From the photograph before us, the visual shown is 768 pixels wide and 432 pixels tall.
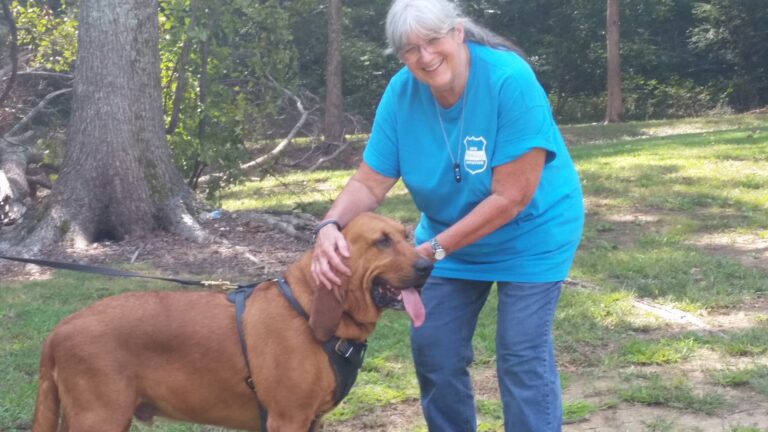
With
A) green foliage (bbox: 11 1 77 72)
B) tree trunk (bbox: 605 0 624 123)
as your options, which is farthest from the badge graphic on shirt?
tree trunk (bbox: 605 0 624 123)

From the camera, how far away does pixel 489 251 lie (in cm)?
397

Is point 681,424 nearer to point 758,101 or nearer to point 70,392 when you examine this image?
point 70,392

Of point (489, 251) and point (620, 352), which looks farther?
point (620, 352)

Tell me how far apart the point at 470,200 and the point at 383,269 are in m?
0.48

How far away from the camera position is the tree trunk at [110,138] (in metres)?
9.93

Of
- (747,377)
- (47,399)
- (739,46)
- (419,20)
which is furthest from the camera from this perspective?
(739,46)

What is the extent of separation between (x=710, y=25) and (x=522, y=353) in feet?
103

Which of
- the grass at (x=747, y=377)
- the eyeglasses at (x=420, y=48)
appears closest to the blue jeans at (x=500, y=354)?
the eyeglasses at (x=420, y=48)

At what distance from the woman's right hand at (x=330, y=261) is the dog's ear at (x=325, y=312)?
0.13ft

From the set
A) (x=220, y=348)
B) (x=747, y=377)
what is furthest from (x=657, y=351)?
(x=220, y=348)

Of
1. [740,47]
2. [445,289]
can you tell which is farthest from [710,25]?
[445,289]

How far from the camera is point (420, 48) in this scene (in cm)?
368

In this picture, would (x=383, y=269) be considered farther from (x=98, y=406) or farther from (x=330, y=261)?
(x=98, y=406)

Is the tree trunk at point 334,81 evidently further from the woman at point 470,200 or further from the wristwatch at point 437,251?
the wristwatch at point 437,251
